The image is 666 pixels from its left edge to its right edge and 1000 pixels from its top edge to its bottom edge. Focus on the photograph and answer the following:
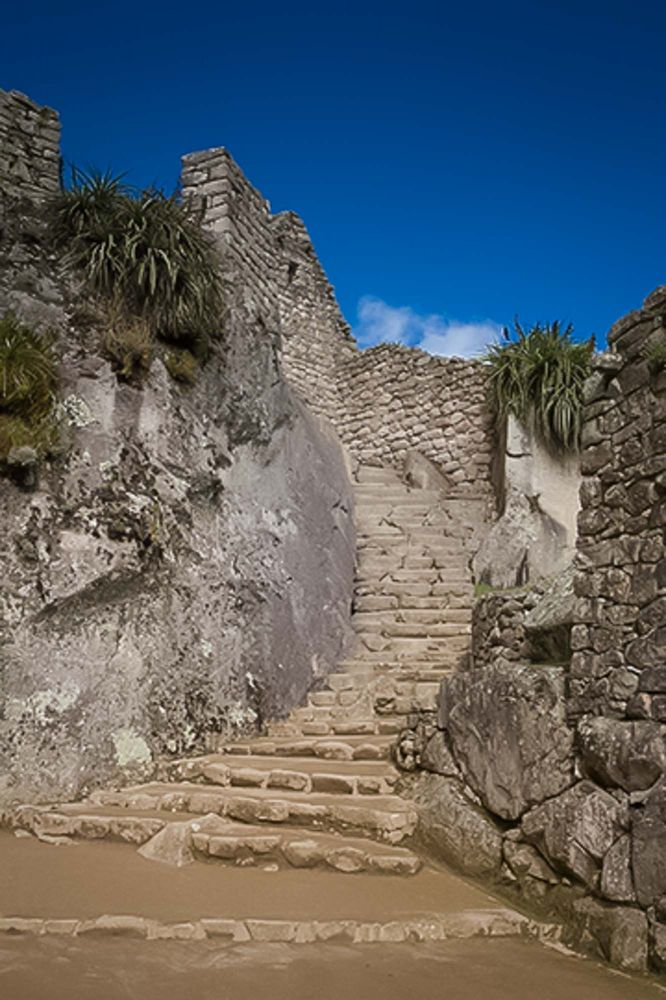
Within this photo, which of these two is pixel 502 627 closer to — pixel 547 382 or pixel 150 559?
pixel 150 559

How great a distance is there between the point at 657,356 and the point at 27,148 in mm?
7590

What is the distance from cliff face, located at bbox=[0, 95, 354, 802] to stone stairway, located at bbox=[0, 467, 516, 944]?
301 millimetres

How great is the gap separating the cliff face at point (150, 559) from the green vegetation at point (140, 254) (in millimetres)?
303

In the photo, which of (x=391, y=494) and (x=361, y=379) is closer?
(x=391, y=494)

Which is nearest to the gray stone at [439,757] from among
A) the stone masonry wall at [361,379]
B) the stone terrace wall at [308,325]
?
the stone masonry wall at [361,379]

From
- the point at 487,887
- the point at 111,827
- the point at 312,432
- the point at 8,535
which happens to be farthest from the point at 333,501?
the point at 487,887

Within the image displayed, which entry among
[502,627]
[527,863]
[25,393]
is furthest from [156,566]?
[527,863]

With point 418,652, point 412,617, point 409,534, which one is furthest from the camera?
point 409,534

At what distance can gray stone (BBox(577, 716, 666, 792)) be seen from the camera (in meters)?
3.79

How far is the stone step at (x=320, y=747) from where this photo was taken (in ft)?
20.8

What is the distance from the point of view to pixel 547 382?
33.9ft

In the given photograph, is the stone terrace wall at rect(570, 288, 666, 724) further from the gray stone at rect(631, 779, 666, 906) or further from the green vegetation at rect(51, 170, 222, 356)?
the green vegetation at rect(51, 170, 222, 356)

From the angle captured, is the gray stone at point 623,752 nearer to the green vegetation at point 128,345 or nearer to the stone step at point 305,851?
the stone step at point 305,851

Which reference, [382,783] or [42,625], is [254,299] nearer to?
[42,625]
